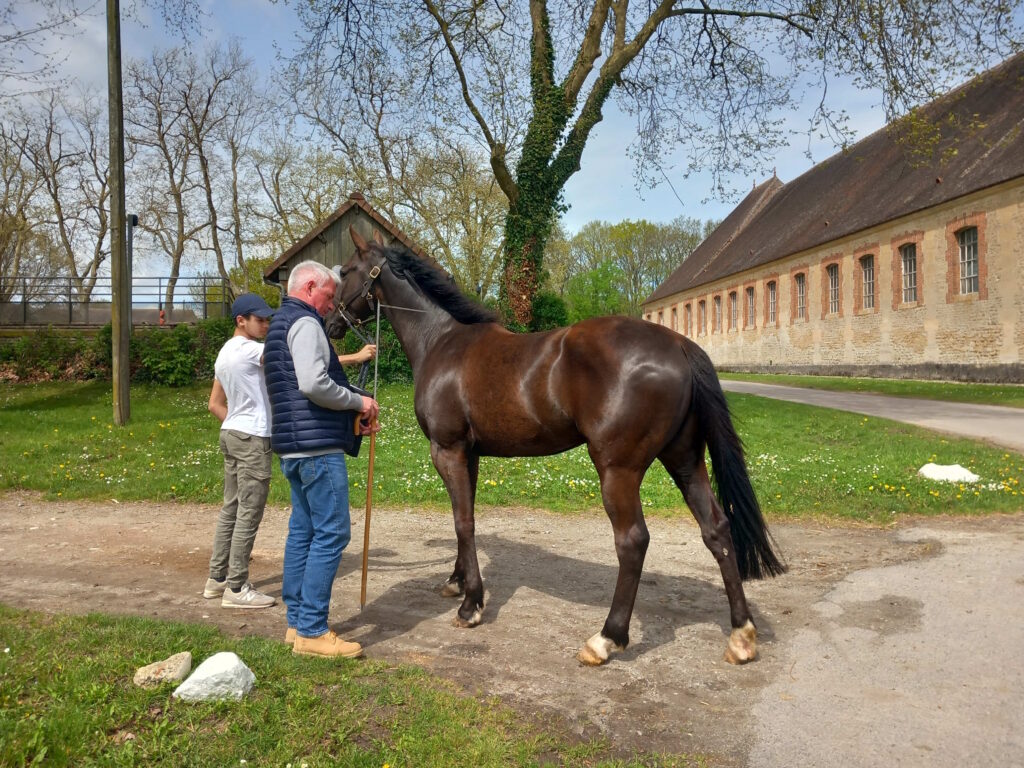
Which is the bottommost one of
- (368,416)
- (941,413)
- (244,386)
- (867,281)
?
(941,413)

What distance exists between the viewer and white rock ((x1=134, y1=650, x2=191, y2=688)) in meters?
3.29

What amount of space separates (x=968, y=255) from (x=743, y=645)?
27587 mm

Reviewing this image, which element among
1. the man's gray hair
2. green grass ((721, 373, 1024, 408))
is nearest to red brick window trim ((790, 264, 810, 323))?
green grass ((721, 373, 1024, 408))

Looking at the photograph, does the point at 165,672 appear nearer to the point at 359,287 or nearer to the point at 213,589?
the point at 213,589

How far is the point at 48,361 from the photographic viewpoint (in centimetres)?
1966

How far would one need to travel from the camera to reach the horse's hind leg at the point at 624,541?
3982 millimetres

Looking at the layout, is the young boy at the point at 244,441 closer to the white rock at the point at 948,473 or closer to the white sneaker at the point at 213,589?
the white sneaker at the point at 213,589

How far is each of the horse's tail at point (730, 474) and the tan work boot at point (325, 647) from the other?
7.74ft

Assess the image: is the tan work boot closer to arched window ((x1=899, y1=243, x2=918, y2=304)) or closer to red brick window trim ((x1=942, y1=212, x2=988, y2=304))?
red brick window trim ((x1=942, y1=212, x2=988, y2=304))

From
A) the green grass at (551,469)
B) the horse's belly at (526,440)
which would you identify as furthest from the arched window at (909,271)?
the horse's belly at (526,440)

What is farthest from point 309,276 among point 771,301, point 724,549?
point 771,301

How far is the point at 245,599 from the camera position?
4.86 metres

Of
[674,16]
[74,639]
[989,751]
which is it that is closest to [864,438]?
[989,751]

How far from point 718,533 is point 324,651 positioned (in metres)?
2.40
